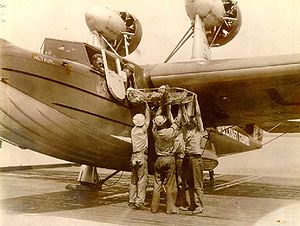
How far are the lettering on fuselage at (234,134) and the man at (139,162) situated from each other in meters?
4.75

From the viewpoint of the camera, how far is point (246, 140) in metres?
13.1

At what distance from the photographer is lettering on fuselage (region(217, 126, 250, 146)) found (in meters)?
11.1

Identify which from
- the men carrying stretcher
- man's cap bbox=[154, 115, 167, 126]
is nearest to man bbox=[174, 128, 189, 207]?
the men carrying stretcher

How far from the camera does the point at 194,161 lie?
21.5 ft

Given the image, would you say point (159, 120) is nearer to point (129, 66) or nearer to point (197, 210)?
point (197, 210)

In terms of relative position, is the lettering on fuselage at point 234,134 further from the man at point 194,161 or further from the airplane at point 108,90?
the man at point 194,161

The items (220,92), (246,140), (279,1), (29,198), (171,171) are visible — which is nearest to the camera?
(279,1)

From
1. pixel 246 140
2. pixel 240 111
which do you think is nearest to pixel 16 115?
→ pixel 240 111

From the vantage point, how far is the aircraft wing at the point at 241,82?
24.2 feet

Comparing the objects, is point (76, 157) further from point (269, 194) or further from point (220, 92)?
point (269, 194)

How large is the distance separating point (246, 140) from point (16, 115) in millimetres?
9479

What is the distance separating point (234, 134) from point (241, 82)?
15.0ft

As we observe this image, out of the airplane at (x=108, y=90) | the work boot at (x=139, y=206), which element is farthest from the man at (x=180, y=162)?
the airplane at (x=108, y=90)

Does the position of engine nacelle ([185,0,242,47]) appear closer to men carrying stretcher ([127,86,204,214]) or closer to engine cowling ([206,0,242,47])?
Result: engine cowling ([206,0,242,47])
